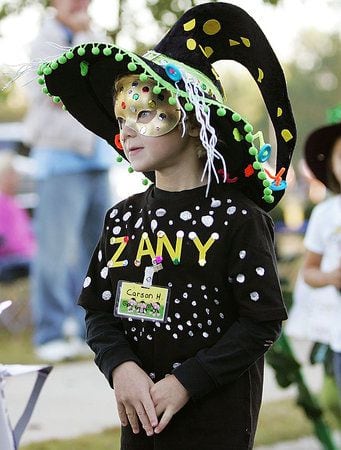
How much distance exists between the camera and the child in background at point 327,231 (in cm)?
384

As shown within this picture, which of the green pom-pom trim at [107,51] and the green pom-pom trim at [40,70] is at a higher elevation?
the green pom-pom trim at [107,51]

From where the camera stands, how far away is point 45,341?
6.60 metres

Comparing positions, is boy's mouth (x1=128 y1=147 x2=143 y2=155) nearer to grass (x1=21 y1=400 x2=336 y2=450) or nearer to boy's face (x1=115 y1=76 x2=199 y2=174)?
boy's face (x1=115 y1=76 x2=199 y2=174)

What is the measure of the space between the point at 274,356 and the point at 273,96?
68.3 inches

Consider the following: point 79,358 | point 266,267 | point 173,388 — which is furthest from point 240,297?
point 79,358

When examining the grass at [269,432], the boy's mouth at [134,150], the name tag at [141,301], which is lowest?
the grass at [269,432]

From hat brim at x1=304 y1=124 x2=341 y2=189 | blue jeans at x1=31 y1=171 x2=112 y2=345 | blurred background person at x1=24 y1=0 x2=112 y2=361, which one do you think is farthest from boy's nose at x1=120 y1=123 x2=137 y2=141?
blue jeans at x1=31 y1=171 x2=112 y2=345

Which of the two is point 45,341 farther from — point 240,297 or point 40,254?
point 240,297

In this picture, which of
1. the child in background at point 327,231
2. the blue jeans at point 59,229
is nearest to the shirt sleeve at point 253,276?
the child in background at point 327,231

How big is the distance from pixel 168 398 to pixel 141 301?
0.25 m

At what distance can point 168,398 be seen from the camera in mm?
2307

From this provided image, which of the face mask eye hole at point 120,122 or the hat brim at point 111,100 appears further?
Answer: the face mask eye hole at point 120,122

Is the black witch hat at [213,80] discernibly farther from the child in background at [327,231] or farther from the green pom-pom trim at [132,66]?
the child in background at [327,231]

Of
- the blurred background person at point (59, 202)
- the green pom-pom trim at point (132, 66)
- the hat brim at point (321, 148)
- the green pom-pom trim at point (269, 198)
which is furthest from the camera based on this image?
the blurred background person at point (59, 202)
